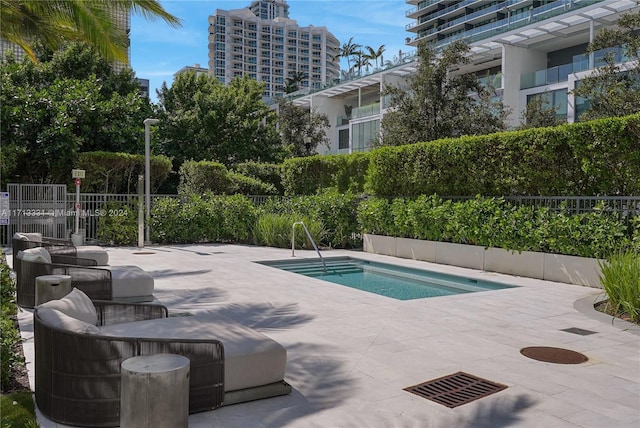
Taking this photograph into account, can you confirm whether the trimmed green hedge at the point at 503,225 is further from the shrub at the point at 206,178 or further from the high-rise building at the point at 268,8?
the high-rise building at the point at 268,8

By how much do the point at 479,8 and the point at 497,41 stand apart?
3903 cm

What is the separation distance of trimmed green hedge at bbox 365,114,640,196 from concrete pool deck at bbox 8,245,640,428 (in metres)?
2.10

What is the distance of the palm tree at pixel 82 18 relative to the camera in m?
9.23

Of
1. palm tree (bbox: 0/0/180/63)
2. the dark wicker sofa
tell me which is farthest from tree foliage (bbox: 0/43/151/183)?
the dark wicker sofa

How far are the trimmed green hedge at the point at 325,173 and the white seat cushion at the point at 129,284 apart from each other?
10.2 metres

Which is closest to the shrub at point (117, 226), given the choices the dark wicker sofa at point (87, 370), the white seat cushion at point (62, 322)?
the white seat cushion at point (62, 322)

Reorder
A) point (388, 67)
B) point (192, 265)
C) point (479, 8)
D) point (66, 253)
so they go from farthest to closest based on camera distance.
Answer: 1. point (479, 8)
2. point (388, 67)
3. point (192, 265)
4. point (66, 253)

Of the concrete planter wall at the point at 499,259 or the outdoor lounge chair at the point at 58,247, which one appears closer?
the outdoor lounge chair at the point at 58,247

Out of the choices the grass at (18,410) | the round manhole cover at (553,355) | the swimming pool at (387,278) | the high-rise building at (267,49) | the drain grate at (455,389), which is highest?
the high-rise building at (267,49)

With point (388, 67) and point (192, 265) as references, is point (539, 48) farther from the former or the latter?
point (192, 265)

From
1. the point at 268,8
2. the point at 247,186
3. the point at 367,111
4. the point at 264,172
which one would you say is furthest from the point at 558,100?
the point at 268,8

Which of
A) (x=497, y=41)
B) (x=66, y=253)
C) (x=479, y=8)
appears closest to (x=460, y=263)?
(x=66, y=253)

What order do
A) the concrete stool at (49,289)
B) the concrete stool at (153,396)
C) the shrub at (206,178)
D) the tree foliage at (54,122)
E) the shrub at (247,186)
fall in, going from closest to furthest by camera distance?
the concrete stool at (153,396), the concrete stool at (49,289), the tree foliage at (54,122), the shrub at (206,178), the shrub at (247,186)

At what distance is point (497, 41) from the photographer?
1415 inches
